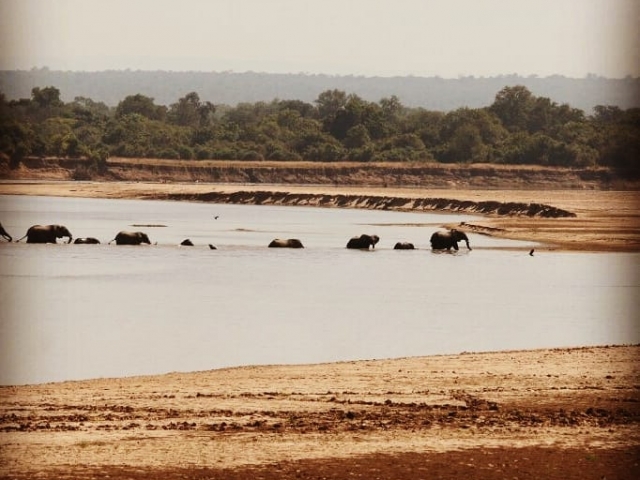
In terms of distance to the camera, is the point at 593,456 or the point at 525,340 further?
the point at 525,340

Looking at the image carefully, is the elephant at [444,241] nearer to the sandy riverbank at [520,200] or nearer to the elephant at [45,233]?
the sandy riverbank at [520,200]

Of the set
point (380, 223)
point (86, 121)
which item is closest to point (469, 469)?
point (380, 223)

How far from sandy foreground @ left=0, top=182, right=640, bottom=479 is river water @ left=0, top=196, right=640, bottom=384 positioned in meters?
1.26

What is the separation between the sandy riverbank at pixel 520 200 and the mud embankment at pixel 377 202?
0.30 m

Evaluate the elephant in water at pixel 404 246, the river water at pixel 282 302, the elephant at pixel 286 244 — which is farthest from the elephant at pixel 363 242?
the elephant at pixel 286 244

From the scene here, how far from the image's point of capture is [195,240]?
52.6 meters

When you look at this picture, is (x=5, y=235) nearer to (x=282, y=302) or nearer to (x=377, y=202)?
(x=282, y=302)

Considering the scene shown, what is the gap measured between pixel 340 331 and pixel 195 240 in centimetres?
2783

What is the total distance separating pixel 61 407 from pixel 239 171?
104 meters

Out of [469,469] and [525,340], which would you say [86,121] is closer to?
[525,340]

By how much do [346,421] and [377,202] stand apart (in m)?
75.3

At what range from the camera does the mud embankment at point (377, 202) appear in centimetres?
7150

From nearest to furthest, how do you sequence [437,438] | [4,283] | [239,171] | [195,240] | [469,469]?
[469,469], [437,438], [4,283], [195,240], [239,171]

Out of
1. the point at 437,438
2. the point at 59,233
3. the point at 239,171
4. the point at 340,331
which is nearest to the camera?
the point at 437,438
